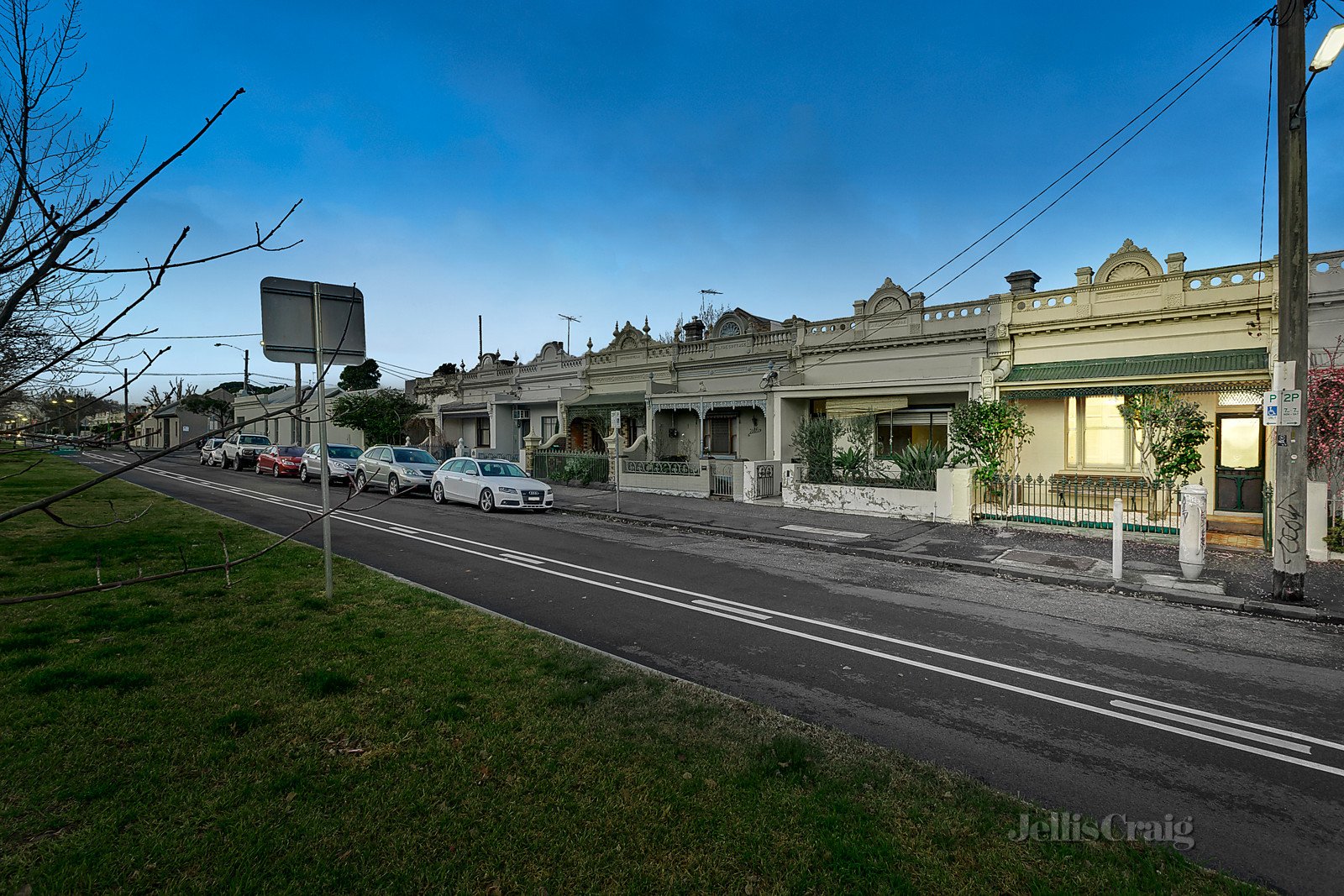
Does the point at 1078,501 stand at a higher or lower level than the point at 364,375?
lower

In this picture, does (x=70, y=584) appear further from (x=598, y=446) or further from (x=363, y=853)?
(x=598, y=446)

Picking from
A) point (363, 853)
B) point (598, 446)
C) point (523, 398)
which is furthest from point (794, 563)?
point (523, 398)

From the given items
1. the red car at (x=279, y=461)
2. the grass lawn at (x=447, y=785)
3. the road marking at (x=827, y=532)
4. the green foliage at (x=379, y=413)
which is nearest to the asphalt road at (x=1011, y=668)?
the grass lawn at (x=447, y=785)

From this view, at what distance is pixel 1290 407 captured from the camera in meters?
8.56

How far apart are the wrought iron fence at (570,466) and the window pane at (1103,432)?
600 inches

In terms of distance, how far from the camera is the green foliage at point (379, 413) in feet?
125

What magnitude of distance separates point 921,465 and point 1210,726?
1165 cm

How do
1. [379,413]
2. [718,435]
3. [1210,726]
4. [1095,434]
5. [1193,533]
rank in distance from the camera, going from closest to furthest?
[1210,726] < [1193,533] < [1095,434] < [718,435] < [379,413]

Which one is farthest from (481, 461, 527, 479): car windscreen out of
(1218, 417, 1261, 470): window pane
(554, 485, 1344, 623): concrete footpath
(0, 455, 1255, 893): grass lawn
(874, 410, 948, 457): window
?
(1218, 417, 1261, 470): window pane

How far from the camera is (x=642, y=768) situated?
3904 mm

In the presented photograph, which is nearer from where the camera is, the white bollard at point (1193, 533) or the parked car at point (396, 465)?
the white bollard at point (1193, 533)

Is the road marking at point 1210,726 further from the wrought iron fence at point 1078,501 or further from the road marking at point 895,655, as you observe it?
the wrought iron fence at point 1078,501

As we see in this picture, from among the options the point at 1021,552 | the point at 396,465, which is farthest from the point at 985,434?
the point at 396,465

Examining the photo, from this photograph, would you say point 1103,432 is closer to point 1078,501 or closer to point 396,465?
point 1078,501
